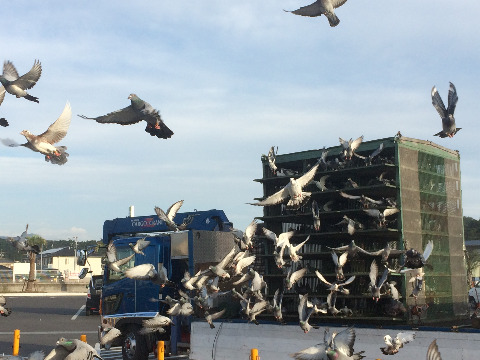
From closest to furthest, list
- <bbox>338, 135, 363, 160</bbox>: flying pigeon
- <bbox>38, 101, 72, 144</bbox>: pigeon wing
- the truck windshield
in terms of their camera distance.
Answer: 1. <bbox>38, 101, 72, 144</bbox>: pigeon wing
2. <bbox>338, 135, 363, 160</bbox>: flying pigeon
3. the truck windshield

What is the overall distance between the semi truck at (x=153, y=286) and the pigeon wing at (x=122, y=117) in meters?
6.34

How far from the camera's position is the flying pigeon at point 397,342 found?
11531 millimetres

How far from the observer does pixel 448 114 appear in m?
12.9

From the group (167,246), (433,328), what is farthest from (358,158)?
(167,246)

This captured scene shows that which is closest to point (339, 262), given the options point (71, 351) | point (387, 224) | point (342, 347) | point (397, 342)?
point (387, 224)

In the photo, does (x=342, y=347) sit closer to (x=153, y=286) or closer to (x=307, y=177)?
(x=307, y=177)

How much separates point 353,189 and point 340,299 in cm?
235

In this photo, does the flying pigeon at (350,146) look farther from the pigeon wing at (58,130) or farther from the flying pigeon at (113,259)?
the flying pigeon at (113,259)

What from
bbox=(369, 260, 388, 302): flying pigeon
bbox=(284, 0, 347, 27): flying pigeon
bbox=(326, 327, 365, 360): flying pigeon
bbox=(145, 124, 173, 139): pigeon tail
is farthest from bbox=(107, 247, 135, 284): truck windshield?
bbox=(284, 0, 347, 27): flying pigeon

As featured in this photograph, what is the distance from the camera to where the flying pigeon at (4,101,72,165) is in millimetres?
10006

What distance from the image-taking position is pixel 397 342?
11.5m

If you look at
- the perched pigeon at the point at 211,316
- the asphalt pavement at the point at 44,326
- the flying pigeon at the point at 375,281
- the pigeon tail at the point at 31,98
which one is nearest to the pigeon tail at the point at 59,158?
the pigeon tail at the point at 31,98

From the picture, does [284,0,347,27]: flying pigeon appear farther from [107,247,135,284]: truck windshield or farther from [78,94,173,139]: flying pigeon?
[107,247,135,284]: truck windshield

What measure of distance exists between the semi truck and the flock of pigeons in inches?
246
